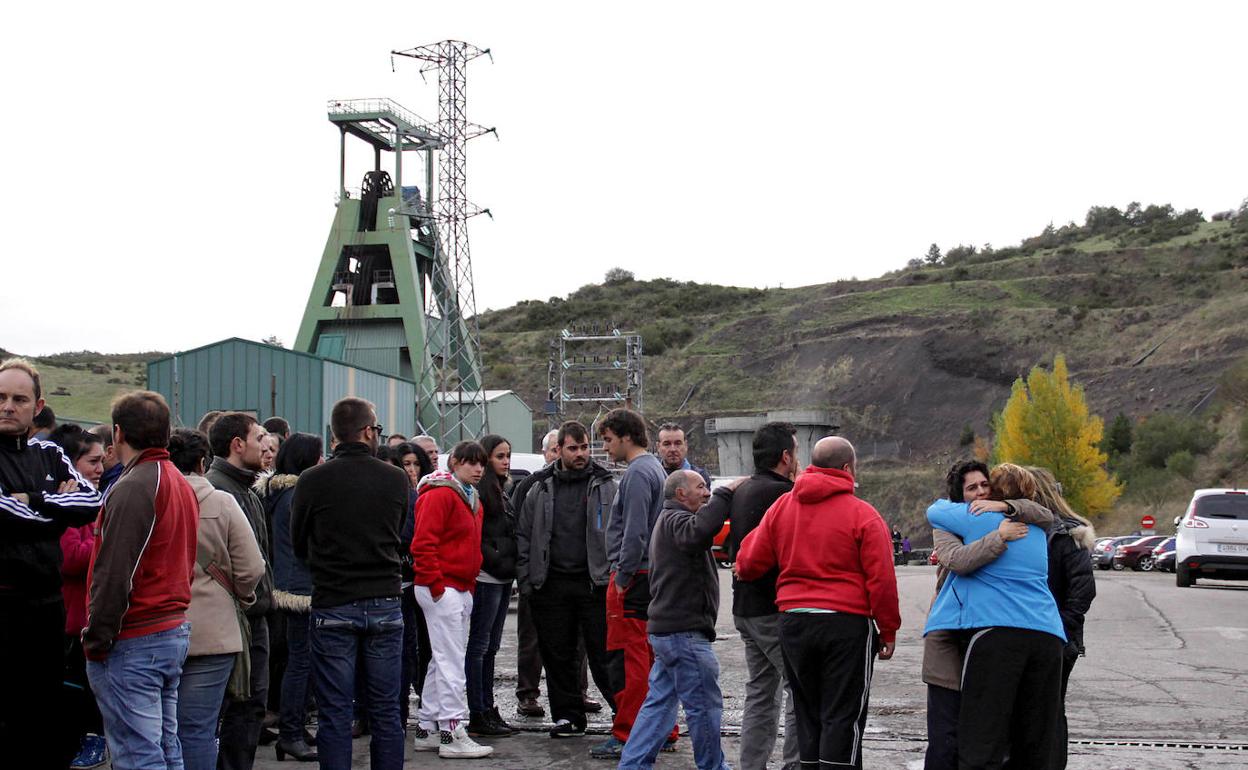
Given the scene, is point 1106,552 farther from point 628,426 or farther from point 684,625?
point 684,625

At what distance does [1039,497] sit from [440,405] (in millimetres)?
40846

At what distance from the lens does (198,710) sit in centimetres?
591

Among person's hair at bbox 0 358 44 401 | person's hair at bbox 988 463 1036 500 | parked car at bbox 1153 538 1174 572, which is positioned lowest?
parked car at bbox 1153 538 1174 572

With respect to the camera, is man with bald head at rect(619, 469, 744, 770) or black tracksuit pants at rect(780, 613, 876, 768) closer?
black tracksuit pants at rect(780, 613, 876, 768)

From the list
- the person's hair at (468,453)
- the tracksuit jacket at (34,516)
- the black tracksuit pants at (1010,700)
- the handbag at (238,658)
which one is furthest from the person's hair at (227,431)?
the black tracksuit pants at (1010,700)

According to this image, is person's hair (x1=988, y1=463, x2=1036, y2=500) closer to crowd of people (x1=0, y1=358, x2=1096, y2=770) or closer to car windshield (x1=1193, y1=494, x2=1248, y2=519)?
crowd of people (x1=0, y1=358, x2=1096, y2=770)

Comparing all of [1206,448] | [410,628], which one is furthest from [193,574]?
[1206,448]

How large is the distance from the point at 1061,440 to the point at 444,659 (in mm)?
56247

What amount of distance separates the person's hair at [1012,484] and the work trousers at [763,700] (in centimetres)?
137

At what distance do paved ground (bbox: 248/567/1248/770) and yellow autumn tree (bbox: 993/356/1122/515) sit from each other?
43010 millimetres

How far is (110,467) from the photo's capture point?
833 cm

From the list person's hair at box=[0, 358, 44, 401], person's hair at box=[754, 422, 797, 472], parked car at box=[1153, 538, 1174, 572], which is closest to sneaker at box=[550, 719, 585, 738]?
person's hair at box=[754, 422, 797, 472]

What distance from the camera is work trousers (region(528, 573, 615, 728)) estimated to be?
905 cm

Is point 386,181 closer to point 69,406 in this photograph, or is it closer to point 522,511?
point 69,406
